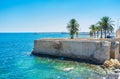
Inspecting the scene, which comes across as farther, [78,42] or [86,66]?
[78,42]

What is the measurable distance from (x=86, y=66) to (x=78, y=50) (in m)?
7.23

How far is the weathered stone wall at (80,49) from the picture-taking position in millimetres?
39394

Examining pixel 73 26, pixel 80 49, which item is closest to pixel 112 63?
pixel 80 49

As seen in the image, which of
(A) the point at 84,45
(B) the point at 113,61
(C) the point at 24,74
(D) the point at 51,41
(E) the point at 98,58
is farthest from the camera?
(D) the point at 51,41

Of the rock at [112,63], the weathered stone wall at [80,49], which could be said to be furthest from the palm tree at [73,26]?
A: the rock at [112,63]

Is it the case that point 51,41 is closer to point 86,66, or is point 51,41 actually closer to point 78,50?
point 78,50

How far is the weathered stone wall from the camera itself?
39394mm

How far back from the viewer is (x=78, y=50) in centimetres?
4369

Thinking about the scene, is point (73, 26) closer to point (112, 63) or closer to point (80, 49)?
point (80, 49)

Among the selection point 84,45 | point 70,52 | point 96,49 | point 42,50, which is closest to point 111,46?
point 96,49

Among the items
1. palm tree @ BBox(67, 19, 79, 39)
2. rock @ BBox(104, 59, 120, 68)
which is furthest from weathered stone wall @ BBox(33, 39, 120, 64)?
palm tree @ BBox(67, 19, 79, 39)

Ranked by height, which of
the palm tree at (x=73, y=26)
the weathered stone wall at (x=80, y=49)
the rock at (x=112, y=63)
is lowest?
the rock at (x=112, y=63)

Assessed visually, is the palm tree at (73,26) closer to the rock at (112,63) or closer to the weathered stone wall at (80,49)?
the weathered stone wall at (80,49)

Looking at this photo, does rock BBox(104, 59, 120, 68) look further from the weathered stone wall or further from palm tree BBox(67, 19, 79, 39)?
palm tree BBox(67, 19, 79, 39)
